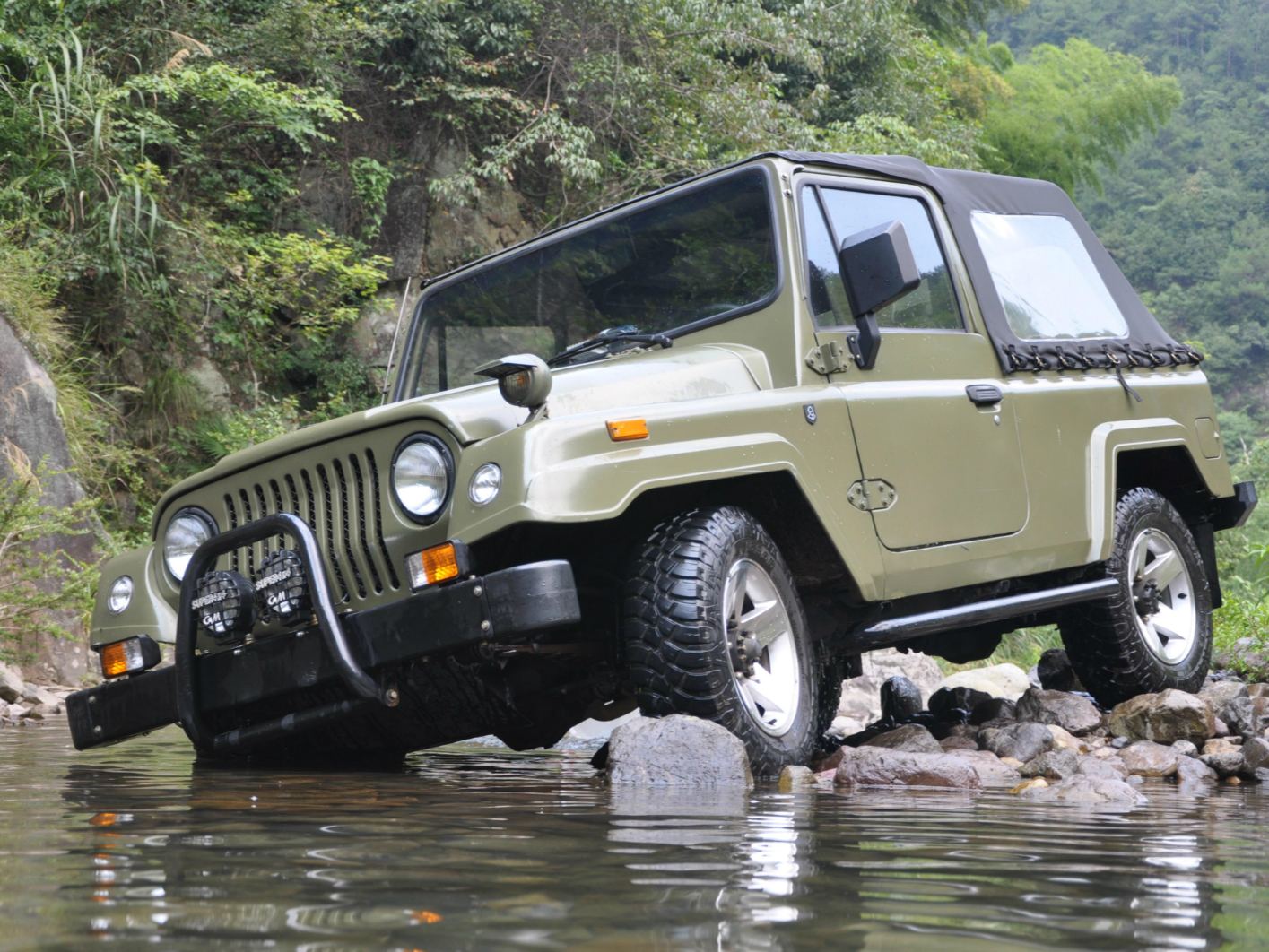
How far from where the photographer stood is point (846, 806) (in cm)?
290

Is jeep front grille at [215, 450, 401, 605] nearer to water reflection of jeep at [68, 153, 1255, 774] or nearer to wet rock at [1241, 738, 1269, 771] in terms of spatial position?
water reflection of jeep at [68, 153, 1255, 774]

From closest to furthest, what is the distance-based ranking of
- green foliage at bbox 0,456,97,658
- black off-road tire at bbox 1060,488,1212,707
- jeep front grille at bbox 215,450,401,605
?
jeep front grille at bbox 215,450,401,605, black off-road tire at bbox 1060,488,1212,707, green foliage at bbox 0,456,97,658

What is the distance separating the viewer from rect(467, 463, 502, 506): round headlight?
3.24 meters

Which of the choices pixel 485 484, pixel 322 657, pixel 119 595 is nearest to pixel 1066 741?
pixel 485 484

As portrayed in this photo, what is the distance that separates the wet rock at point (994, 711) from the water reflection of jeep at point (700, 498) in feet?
1.13

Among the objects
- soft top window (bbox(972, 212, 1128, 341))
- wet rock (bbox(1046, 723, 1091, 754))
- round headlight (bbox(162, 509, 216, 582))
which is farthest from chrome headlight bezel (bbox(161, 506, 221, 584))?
soft top window (bbox(972, 212, 1128, 341))

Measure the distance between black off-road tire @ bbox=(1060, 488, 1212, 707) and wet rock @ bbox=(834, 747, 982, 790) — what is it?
70.7 inches

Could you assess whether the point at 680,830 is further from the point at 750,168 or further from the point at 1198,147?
the point at 1198,147

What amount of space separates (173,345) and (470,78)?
17.7ft

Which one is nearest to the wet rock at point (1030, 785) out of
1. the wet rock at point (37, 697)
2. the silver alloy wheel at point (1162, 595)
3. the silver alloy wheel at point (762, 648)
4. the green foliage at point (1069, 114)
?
the silver alloy wheel at point (762, 648)

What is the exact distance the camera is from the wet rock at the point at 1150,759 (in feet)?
13.5

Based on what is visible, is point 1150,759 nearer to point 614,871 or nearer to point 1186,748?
point 1186,748

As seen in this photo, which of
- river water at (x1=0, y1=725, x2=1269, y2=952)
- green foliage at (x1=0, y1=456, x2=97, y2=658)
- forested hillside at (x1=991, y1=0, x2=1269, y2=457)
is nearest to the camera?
river water at (x1=0, y1=725, x2=1269, y2=952)

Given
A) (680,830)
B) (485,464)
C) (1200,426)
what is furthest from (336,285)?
(680,830)
